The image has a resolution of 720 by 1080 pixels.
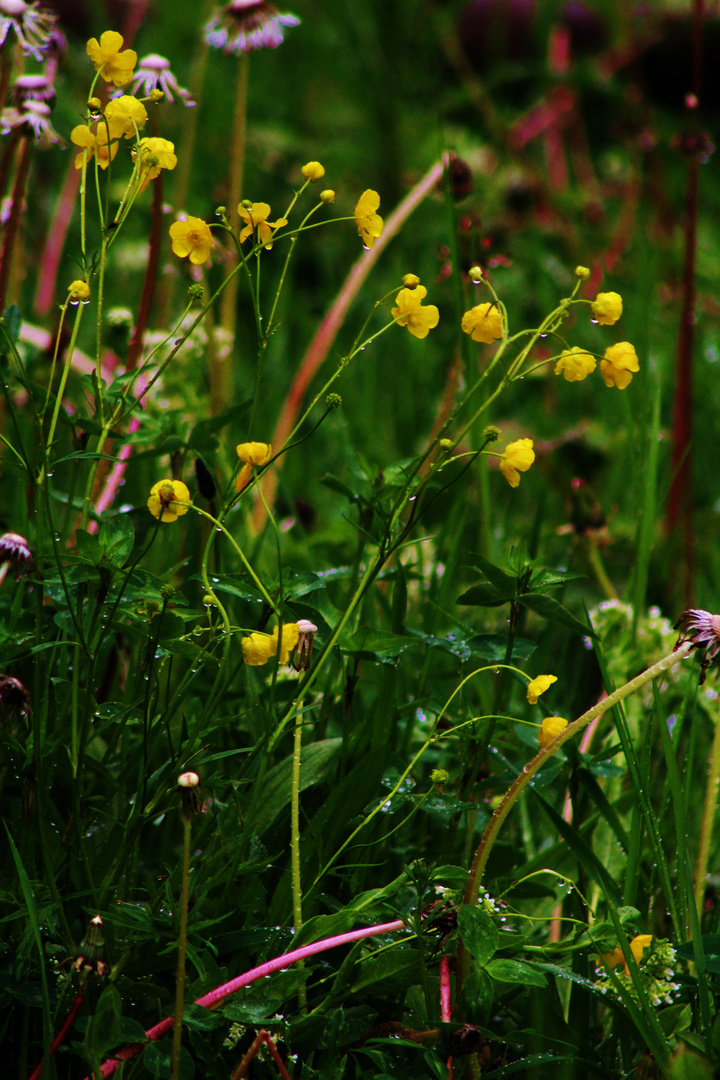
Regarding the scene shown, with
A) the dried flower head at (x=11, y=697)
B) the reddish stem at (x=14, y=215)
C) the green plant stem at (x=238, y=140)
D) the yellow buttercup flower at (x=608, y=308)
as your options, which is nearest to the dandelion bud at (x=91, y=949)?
the dried flower head at (x=11, y=697)

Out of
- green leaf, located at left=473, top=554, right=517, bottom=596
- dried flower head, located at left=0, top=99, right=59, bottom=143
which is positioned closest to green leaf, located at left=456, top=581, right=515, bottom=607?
green leaf, located at left=473, top=554, right=517, bottom=596

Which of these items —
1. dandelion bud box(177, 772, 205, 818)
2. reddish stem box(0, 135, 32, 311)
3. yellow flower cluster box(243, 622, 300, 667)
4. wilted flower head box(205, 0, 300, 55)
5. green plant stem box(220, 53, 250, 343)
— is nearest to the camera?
dandelion bud box(177, 772, 205, 818)

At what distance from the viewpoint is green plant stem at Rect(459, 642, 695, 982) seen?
0.66m

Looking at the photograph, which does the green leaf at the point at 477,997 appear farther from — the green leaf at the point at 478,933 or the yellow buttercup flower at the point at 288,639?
the yellow buttercup flower at the point at 288,639

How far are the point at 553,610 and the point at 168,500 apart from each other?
0.98 feet

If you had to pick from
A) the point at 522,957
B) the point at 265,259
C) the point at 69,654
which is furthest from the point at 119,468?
the point at 265,259

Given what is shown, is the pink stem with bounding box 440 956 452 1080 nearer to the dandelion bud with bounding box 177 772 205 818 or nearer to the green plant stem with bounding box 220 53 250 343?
the dandelion bud with bounding box 177 772 205 818

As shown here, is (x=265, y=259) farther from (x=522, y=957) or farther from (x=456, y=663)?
(x=522, y=957)

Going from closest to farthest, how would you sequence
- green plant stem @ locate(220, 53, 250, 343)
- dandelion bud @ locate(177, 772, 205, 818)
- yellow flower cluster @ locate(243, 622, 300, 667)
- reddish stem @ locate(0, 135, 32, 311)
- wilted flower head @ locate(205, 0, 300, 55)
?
dandelion bud @ locate(177, 772, 205, 818) → yellow flower cluster @ locate(243, 622, 300, 667) → reddish stem @ locate(0, 135, 32, 311) → wilted flower head @ locate(205, 0, 300, 55) → green plant stem @ locate(220, 53, 250, 343)

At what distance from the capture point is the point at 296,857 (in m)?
0.70

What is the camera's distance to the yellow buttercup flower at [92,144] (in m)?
0.72

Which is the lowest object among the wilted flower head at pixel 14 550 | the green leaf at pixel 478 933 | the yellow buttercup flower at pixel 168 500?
the green leaf at pixel 478 933

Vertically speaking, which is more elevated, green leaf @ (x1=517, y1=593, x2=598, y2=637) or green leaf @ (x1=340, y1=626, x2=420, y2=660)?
green leaf @ (x1=517, y1=593, x2=598, y2=637)

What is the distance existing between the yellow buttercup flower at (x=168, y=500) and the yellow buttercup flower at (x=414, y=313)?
0.65 feet
